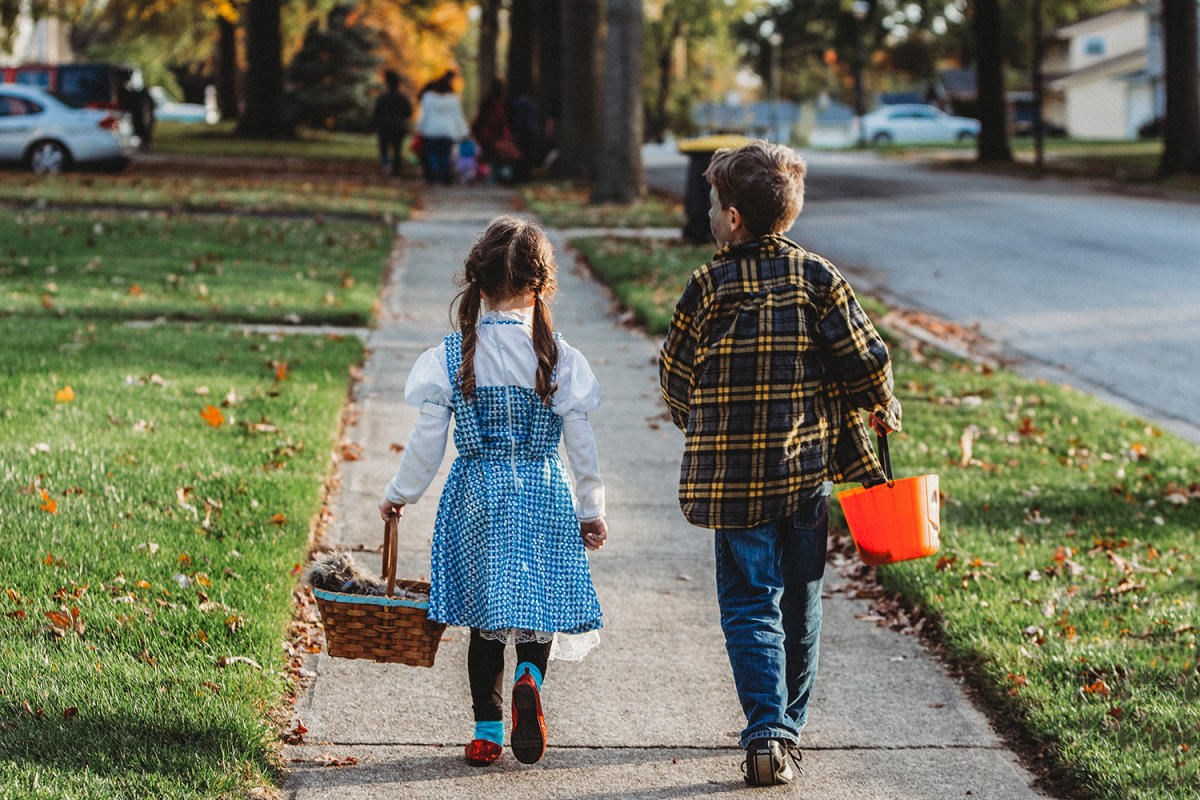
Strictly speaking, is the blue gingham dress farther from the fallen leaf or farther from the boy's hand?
the fallen leaf

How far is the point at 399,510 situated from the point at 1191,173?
25.0 metres

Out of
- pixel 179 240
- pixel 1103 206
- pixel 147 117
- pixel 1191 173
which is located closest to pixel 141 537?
pixel 179 240

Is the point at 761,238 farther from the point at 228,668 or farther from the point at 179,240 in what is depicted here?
the point at 179,240

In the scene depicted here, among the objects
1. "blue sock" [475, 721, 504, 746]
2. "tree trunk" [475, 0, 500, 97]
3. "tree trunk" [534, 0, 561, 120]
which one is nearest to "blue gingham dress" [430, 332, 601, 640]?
"blue sock" [475, 721, 504, 746]

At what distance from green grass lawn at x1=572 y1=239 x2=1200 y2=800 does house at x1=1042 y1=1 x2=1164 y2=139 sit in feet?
194

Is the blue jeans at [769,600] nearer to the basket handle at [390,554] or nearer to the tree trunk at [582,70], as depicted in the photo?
the basket handle at [390,554]

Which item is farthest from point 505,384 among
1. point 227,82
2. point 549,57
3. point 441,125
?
point 227,82

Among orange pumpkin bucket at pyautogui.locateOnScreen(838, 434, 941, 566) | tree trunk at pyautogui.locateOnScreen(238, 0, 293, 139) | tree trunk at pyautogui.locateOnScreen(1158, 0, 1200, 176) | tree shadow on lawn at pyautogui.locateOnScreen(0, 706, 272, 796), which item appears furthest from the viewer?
tree trunk at pyautogui.locateOnScreen(238, 0, 293, 139)

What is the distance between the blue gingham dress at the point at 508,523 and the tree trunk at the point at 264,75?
3372 centimetres

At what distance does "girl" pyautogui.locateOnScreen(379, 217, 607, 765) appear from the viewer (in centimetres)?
356

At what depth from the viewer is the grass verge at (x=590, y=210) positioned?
16797 mm

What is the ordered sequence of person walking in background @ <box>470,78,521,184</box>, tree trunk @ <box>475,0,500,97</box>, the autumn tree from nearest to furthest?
person walking in background @ <box>470,78,521,184</box>
tree trunk @ <box>475,0,500,97</box>
the autumn tree

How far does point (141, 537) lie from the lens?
498cm

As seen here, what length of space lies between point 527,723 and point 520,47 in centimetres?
2786
